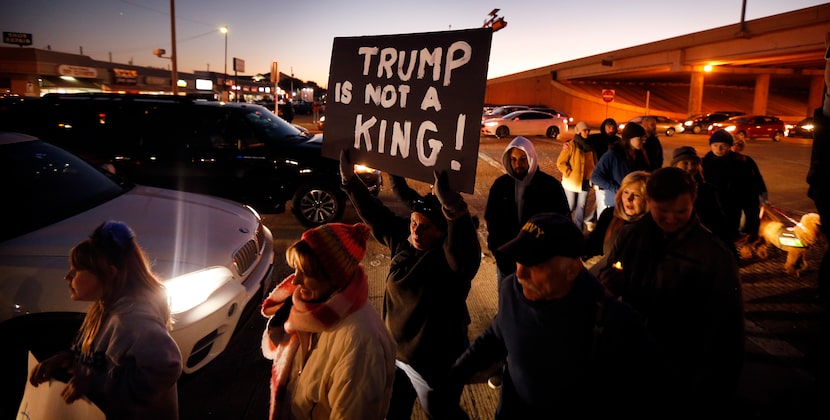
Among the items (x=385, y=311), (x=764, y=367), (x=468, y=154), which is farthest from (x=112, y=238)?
(x=764, y=367)

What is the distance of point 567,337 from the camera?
1.78 meters

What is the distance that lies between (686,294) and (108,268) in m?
2.41

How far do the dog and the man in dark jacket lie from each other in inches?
196

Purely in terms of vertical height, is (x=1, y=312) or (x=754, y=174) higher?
(x=754, y=174)

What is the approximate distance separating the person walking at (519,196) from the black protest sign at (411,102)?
1400mm

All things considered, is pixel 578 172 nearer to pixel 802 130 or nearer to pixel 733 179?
pixel 733 179

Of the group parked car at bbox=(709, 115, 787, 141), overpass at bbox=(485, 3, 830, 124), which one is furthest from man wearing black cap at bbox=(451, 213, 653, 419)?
parked car at bbox=(709, 115, 787, 141)

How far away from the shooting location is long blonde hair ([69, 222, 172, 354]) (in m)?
2.07

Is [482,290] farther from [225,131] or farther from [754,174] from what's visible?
[225,131]

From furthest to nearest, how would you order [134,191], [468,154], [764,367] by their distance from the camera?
[134,191] → [764,367] → [468,154]

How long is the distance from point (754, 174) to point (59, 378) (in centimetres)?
622

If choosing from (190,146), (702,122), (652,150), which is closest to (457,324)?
(652,150)

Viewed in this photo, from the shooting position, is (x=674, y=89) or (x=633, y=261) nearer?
(x=633, y=261)

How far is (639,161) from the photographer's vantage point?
6.07 metres
